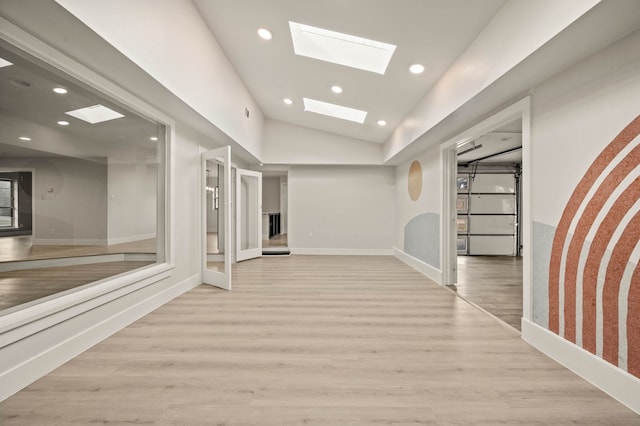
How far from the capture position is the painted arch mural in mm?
1685

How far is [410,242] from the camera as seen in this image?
5945mm

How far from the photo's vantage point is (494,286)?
14.2 ft

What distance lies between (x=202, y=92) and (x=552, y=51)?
11.2ft

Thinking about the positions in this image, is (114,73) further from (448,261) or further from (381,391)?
(448,261)

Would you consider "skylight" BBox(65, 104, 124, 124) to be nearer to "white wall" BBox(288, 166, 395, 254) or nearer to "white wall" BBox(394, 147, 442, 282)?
"white wall" BBox(394, 147, 442, 282)

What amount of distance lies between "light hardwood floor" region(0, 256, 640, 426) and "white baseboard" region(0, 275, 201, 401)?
76 millimetres

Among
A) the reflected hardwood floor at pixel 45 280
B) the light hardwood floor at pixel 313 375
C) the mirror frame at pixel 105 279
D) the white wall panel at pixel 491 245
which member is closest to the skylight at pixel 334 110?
the mirror frame at pixel 105 279

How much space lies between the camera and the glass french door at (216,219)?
4.01 metres

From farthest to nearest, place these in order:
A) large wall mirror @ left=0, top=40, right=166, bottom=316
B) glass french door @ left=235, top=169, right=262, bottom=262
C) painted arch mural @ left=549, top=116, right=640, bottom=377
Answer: glass french door @ left=235, top=169, right=262, bottom=262 → large wall mirror @ left=0, top=40, right=166, bottom=316 → painted arch mural @ left=549, top=116, right=640, bottom=377

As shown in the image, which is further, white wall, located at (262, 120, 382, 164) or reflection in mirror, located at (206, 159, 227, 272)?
white wall, located at (262, 120, 382, 164)

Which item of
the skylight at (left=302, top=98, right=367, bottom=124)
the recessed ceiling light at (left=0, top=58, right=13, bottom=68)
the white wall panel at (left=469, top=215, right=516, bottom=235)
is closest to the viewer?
the recessed ceiling light at (left=0, top=58, right=13, bottom=68)

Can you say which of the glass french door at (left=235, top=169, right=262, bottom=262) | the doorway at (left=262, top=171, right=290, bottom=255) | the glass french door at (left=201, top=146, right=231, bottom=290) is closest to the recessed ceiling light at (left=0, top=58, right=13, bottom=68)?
the glass french door at (left=201, top=146, right=231, bottom=290)

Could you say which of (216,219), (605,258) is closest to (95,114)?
(216,219)

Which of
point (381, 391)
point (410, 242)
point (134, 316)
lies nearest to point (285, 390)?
point (381, 391)
